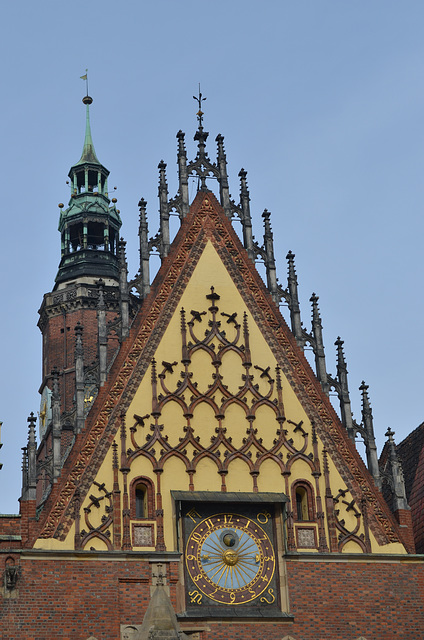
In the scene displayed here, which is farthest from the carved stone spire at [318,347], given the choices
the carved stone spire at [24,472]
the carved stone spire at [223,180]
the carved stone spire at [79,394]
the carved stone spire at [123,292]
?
the carved stone spire at [24,472]

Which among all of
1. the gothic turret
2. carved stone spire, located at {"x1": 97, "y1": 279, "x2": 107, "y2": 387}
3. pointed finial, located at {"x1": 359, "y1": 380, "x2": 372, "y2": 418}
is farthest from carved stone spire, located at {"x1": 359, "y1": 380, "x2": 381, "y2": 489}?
the gothic turret

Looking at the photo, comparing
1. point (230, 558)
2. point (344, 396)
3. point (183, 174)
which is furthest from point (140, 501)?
point (183, 174)

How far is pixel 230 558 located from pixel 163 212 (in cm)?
675

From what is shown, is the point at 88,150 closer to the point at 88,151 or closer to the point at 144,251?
the point at 88,151

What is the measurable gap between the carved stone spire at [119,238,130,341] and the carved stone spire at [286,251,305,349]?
3.17 meters

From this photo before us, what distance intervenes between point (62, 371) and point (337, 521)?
12108 millimetres

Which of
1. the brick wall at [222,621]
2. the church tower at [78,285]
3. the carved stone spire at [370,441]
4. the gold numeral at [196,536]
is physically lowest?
the brick wall at [222,621]

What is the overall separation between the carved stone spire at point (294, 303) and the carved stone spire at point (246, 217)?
0.74 metres

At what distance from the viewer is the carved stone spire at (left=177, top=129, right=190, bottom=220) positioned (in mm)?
25641

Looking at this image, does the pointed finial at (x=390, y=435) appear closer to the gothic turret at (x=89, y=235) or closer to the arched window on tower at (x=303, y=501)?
the arched window on tower at (x=303, y=501)

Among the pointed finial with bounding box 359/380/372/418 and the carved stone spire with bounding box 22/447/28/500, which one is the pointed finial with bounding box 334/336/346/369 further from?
the carved stone spire with bounding box 22/447/28/500

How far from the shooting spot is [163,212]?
2542 cm

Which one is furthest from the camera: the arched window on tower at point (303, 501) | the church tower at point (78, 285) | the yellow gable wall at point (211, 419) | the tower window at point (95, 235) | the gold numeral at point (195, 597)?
the tower window at point (95, 235)

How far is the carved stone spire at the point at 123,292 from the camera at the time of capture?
24.2m
